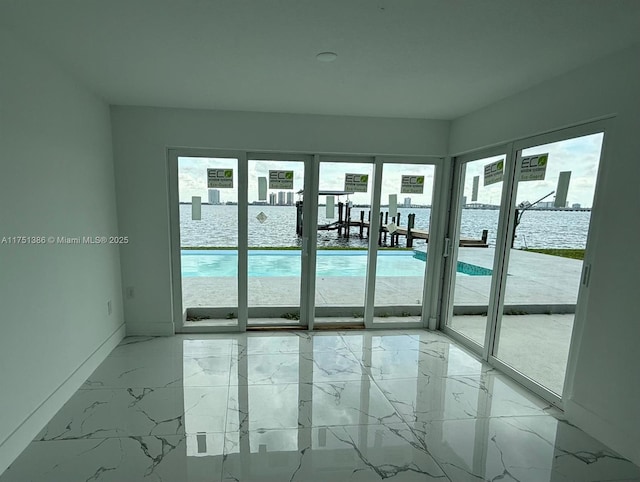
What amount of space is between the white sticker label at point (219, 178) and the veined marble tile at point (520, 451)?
2904 mm

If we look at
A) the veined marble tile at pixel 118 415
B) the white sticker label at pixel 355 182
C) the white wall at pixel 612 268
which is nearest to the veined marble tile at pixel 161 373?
the veined marble tile at pixel 118 415

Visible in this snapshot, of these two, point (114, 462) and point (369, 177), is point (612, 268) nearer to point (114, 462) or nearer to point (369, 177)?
point (369, 177)

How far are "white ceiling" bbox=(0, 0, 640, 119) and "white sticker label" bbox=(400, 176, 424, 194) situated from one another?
1128 mm

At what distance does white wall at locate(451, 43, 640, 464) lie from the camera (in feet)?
6.36

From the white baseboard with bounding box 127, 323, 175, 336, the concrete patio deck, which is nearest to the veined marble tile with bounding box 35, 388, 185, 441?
the white baseboard with bounding box 127, 323, 175, 336

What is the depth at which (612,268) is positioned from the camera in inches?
81.1

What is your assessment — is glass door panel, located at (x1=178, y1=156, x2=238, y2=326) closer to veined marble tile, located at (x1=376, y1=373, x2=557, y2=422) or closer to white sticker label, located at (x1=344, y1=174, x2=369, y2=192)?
white sticker label, located at (x1=344, y1=174, x2=369, y2=192)

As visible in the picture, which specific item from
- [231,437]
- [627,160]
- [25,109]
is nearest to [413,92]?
[627,160]

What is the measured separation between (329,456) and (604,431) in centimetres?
178

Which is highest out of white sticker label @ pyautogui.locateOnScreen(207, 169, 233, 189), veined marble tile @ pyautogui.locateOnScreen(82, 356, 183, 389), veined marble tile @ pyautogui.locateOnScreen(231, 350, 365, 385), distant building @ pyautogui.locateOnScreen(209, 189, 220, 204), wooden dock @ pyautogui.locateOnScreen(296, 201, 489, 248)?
white sticker label @ pyautogui.locateOnScreen(207, 169, 233, 189)

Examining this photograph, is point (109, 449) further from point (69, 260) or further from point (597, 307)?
point (597, 307)

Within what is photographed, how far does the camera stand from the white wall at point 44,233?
185cm

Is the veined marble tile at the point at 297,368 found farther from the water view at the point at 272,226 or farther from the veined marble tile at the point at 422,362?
the water view at the point at 272,226

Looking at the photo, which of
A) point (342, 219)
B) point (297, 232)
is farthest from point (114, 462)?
point (342, 219)
